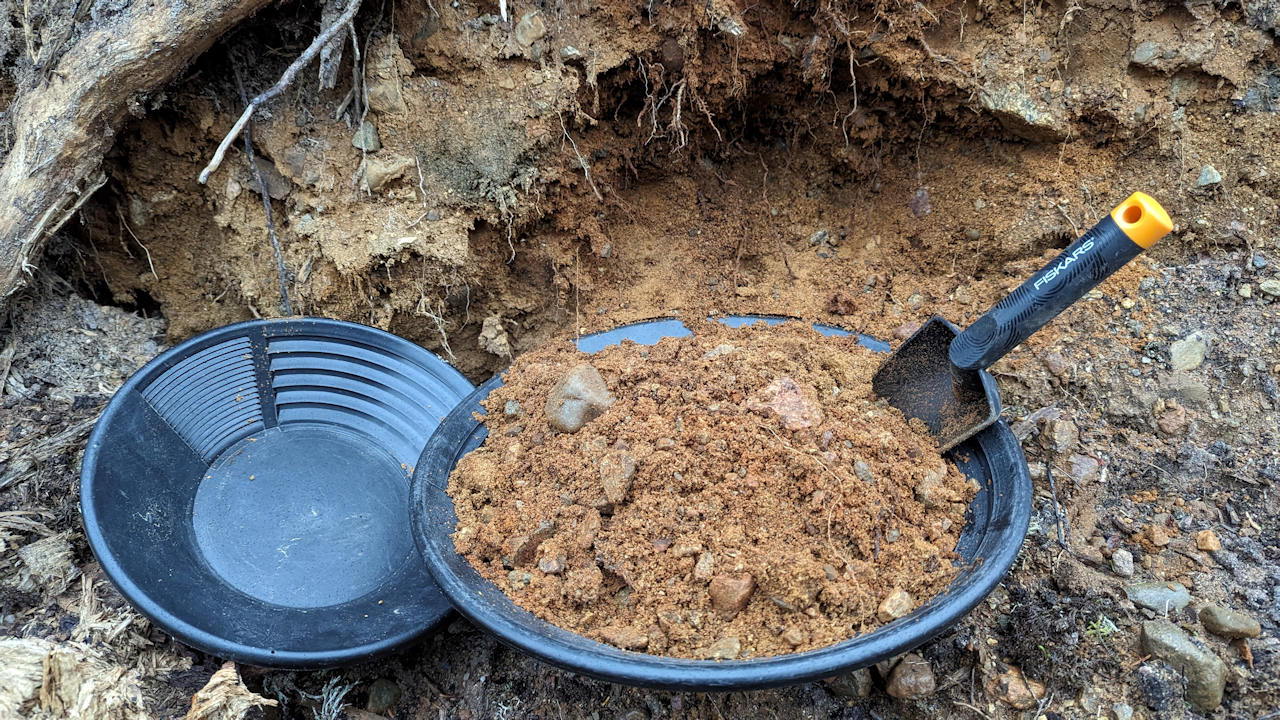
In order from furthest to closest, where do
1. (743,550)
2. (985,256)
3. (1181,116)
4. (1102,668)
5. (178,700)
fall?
(985,256) → (1181,116) → (178,700) → (1102,668) → (743,550)

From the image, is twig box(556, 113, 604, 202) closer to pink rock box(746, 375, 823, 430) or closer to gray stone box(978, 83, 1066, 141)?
pink rock box(746, 375, 823, 430)

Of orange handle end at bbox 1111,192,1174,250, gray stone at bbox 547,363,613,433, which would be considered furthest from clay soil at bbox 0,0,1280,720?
orange handle end at bbox 1111,192,1174,250

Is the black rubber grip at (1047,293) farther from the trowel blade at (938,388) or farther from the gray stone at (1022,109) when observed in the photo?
the gray stone at (1022,109)

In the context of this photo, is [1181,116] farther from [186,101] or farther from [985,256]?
[186,101]

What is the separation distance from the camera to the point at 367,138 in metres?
2.11

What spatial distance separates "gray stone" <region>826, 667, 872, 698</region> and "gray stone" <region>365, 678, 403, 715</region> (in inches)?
39.7

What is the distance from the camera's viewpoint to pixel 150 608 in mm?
1482

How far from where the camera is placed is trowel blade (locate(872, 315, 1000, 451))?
145 centimetres

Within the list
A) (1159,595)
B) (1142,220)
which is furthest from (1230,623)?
(1142,220)

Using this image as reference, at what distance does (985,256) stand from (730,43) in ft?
3.27

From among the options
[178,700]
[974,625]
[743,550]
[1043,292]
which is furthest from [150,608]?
[1043,292]

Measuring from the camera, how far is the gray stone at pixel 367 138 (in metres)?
2.10

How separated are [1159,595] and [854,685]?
2.10ft

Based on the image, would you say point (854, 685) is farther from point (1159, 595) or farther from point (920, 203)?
point (920, 203)
